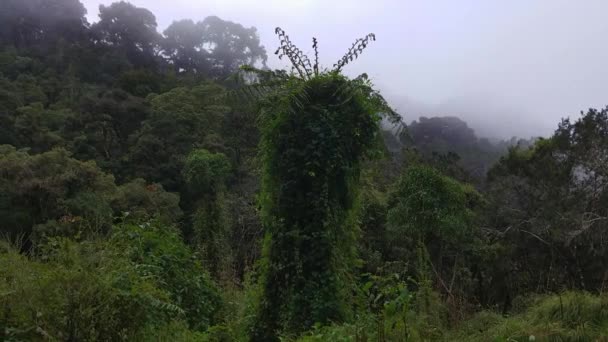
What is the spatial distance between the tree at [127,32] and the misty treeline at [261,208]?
0.18 metres

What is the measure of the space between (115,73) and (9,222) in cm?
2103

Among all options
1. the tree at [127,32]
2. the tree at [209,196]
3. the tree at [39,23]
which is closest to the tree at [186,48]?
the tree at [127,32]

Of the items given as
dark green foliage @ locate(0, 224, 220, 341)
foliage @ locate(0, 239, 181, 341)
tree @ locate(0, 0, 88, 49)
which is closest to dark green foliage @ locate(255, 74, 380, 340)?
dark green foliage @ locate(0, 224, 220, 341)

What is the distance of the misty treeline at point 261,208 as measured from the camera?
3742 mm

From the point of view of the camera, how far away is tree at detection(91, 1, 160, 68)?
134 ft

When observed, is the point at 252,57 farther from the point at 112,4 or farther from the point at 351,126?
the point at 351,126

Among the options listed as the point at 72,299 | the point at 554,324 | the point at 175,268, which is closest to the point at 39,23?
the point at 175,268

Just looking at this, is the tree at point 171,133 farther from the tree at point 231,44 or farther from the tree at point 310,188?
the tree at point 231,44

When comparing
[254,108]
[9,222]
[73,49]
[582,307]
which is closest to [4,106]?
[9,222]

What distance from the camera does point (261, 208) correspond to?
6059 mm

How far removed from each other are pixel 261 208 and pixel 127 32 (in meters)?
39.8

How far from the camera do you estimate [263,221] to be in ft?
19.3

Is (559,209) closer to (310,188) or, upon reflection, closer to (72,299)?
(310,188)

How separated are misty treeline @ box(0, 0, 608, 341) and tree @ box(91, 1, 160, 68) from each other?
7.2 inches
